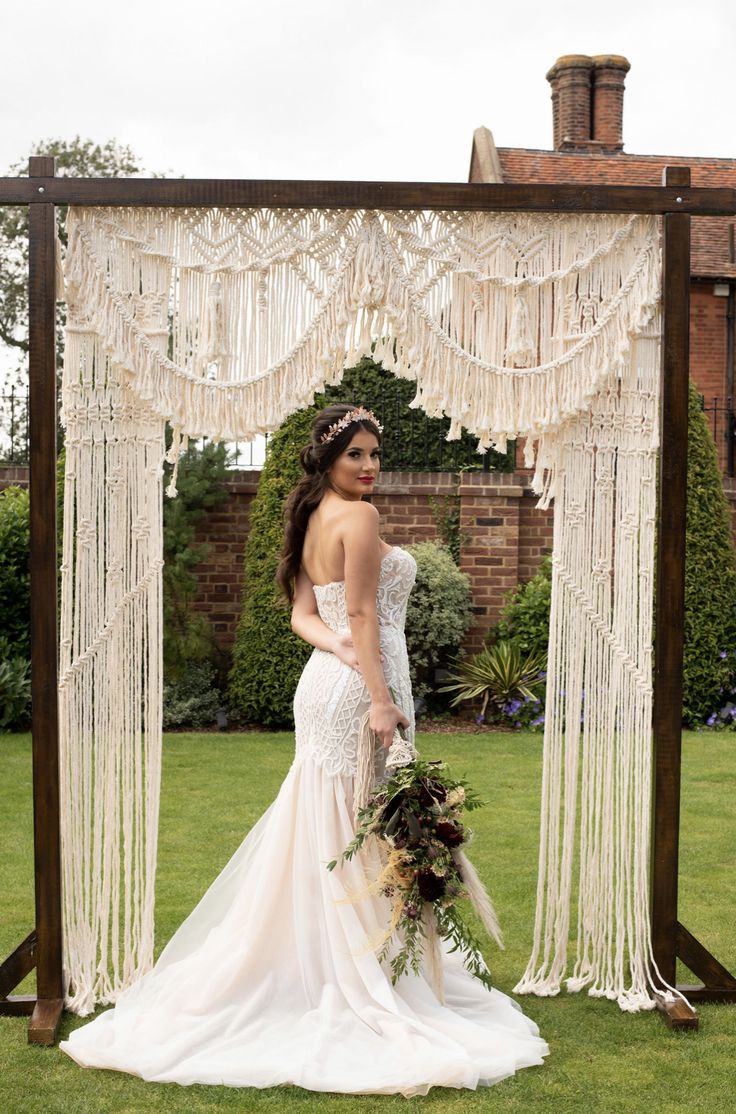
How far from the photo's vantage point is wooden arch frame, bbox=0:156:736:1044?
3695 mm

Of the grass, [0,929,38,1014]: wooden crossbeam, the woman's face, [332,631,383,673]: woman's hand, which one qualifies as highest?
the woman's face

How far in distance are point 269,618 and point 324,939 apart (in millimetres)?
4888

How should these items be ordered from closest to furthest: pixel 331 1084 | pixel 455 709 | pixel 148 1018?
pixel 331 1084, pixel 148 1018, pixel 455 709

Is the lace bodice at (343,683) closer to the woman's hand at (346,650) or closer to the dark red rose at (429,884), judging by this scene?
→ the woman's hand at (346,650)

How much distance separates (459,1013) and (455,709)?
17.9 ft

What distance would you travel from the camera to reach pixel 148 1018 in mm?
3535

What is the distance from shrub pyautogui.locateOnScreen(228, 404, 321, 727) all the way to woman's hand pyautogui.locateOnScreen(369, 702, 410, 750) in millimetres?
4696

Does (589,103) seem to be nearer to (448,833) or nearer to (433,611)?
(433,611)

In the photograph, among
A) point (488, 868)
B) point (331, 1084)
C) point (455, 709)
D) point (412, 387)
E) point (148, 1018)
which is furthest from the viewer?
point (412, 387)

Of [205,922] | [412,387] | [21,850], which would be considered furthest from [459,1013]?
[412,387]

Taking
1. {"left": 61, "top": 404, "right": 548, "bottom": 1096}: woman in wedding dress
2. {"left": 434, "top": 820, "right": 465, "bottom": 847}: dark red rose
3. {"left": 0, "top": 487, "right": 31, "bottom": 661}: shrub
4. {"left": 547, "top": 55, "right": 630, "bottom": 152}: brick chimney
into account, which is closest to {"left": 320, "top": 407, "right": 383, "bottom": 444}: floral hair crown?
{"left": 61, "top": 404, "right": 548, "bottom": 1096}: woman in wedding dress

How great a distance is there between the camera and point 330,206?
145 inches

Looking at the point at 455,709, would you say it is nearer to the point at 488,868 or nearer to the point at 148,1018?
the point at 488,868

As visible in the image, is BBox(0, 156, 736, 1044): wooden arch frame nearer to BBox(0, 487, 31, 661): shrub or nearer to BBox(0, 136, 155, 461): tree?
BBox(0, 487, 31, 661): shrub
